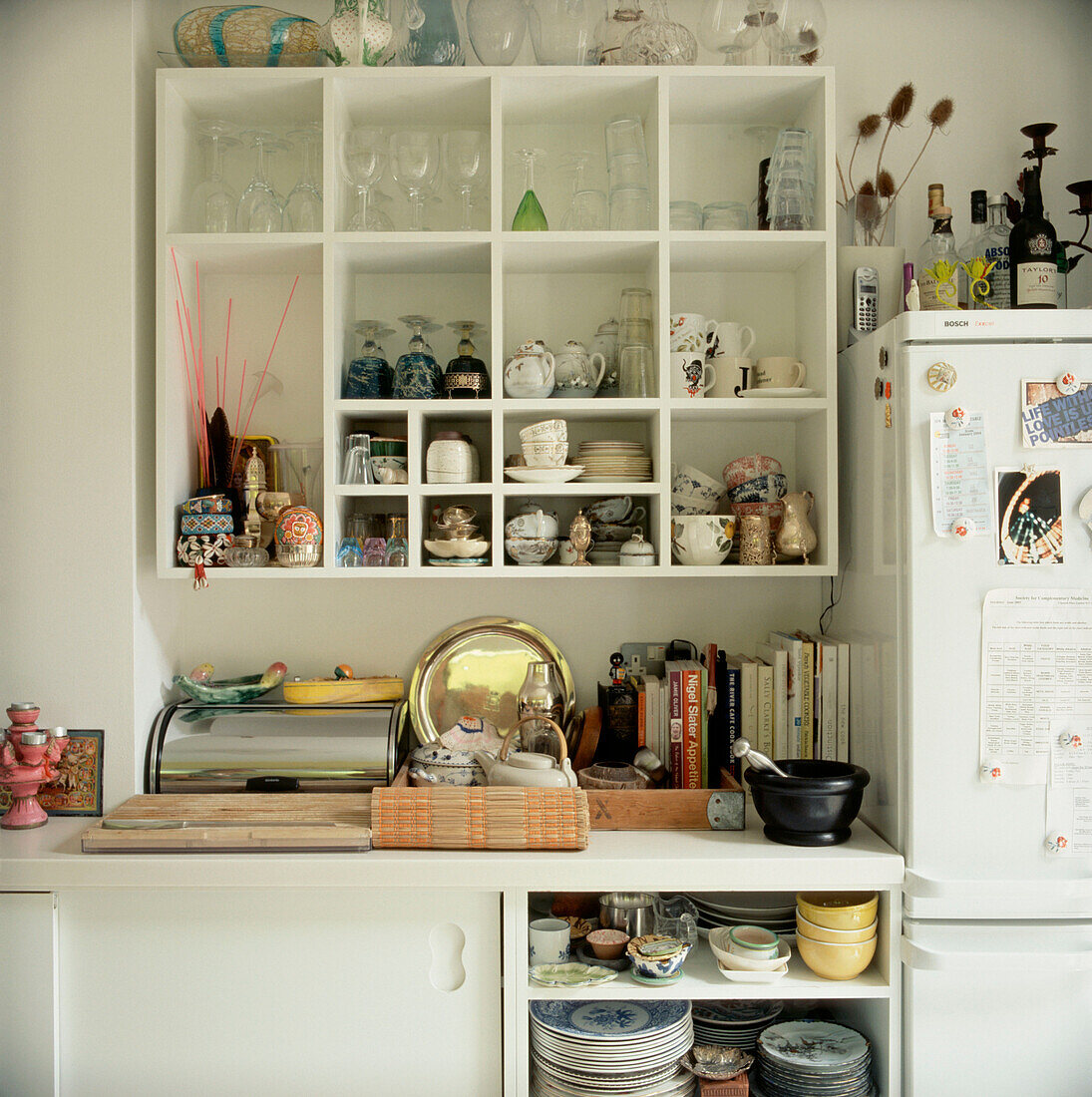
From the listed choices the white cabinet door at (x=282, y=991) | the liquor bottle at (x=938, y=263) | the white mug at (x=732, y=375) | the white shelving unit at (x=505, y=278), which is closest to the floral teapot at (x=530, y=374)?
the white shelving unit at (x=505, y=278)

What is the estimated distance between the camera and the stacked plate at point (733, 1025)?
186 cm

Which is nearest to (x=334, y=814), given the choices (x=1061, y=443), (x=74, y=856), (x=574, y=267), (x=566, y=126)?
(x=74, y=856)

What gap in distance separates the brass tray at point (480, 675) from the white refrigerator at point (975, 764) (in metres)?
0.85

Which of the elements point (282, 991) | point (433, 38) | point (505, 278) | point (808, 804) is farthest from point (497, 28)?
point (282, 991)

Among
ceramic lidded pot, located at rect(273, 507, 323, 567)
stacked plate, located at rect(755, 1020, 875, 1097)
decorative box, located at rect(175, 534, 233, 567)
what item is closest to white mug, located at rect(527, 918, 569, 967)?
stacked plate, located at rect(755, 1020, 875, 1097)

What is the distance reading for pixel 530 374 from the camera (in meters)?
2.00

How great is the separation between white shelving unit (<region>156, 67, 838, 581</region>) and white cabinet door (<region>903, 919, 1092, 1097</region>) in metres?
0.75

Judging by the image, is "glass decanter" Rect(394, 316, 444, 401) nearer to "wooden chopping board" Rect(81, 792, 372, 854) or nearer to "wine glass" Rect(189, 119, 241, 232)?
"wine glass" Rect(189, 119, 241, 232)

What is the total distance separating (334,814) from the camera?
6.07 ft

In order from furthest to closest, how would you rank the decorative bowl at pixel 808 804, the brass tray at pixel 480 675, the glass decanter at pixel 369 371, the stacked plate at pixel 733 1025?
1. the brass tray at pixel 480 675
2. the glass decanter at pixel 369 371
3. the stacked plate at pixel 733 1025
4. the decorative bowl at pixel 808 804

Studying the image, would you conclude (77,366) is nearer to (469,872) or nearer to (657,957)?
(469,872)

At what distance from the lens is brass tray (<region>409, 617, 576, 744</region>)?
2230mm

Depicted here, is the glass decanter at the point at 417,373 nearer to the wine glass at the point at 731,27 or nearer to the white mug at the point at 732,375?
the white mug at the point at 732,375

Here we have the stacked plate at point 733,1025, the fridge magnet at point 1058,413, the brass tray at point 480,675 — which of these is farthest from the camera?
the brass tray at point 480,675
